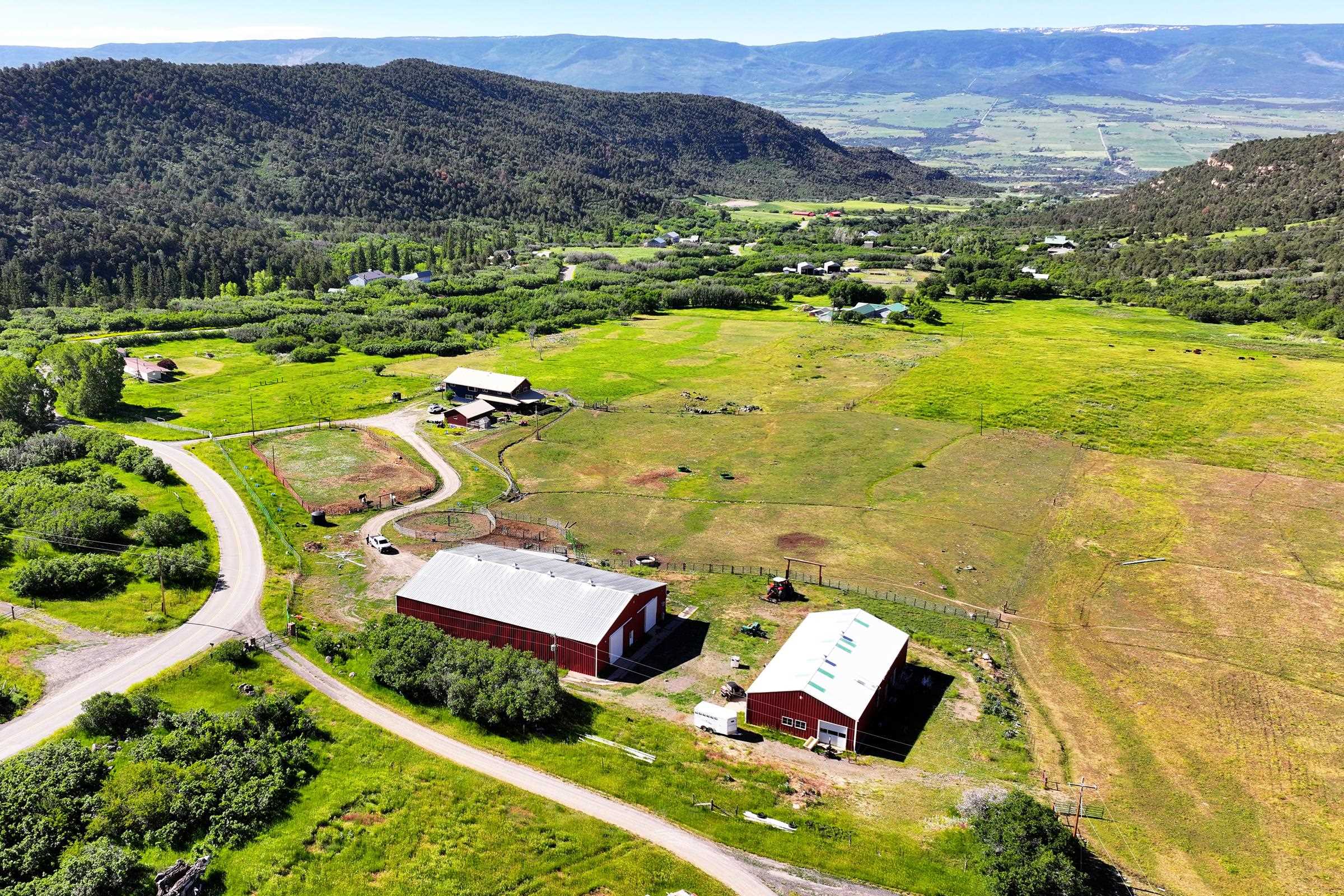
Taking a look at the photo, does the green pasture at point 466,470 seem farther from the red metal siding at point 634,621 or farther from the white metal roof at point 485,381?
the red metal siding at point 634,621

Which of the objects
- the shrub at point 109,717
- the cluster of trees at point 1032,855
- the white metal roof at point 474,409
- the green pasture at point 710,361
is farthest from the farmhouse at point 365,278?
the cluster of trees at point 1032,855

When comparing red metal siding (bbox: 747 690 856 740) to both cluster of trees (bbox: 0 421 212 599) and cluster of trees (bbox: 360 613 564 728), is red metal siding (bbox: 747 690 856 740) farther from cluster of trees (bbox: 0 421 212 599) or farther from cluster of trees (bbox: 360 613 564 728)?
cluster of trees (bbox: 0 421 212 599)

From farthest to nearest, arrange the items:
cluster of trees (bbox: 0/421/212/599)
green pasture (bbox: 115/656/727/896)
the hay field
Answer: cluster of trees (bbox: 0/421/212/599)
the hay field
green pasture (bbox: 115/656/727/896)

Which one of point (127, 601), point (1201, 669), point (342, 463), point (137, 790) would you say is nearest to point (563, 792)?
point (137, 790)

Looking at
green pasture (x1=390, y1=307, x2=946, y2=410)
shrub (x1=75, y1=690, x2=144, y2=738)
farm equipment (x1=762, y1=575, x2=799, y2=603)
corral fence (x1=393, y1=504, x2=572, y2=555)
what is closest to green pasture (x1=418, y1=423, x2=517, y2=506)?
corral fence (x1=393, y1=504, x2=572, y2=555)

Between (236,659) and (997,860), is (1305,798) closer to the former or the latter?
(997,860)

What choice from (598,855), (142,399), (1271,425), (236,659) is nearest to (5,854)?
(236,659)
